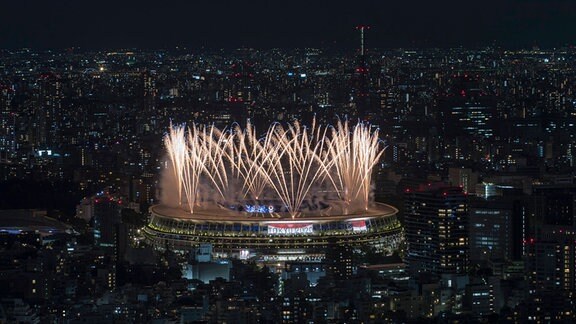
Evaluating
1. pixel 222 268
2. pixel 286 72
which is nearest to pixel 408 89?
pixel 286 72

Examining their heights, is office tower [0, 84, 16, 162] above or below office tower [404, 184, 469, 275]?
above

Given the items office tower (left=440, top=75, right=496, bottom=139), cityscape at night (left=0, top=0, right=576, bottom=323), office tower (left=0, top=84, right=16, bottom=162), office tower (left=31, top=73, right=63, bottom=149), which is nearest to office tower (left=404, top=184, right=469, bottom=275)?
cityscape at night (left=0, top=0, right=576, bottom=323)

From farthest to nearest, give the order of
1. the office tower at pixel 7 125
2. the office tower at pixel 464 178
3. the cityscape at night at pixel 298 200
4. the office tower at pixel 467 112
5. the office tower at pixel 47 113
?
the office tower at pixel 467 112
the office tower at pixel 47 113
the office tower at pixel 7 125
the office tower at pixel 464 178
the cityscape at night at pixel 298 200

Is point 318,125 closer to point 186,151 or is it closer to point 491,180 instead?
point 491,180

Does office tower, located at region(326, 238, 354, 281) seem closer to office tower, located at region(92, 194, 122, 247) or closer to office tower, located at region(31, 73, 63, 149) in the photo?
office tower, located at region(92, 194, 122, 247)

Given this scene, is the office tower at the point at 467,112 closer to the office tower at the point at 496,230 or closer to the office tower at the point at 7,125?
the office tower at the point at 7,125

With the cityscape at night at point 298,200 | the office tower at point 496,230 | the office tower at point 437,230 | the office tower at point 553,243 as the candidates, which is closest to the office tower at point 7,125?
the cityscape at night at point 298,200
